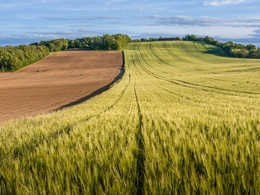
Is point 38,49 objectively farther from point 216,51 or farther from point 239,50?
point 239,50

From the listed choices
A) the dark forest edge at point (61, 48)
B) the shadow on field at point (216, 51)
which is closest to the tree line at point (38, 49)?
the dark forest edge at point (61, 48)

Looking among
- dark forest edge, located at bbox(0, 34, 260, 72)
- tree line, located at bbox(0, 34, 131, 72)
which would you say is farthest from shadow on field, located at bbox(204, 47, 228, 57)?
tree line, located at bbox(0, 34, 131, 72)

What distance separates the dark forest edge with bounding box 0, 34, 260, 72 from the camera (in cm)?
9438

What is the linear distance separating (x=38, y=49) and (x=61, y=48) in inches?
1125

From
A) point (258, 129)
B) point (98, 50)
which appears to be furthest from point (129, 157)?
point (98, 50)

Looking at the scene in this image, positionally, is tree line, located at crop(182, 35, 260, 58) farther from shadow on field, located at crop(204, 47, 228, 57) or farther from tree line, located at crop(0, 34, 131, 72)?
tree line, located at crop(0, 34, 131, 72)

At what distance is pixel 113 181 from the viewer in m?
3.05

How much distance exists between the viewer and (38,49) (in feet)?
381

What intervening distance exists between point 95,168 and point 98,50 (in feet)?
443

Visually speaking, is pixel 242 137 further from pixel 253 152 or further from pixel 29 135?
pixel 29 135

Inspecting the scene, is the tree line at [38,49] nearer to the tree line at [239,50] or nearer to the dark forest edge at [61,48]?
the dark forest edge at [61,48]

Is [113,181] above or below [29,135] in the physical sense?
above

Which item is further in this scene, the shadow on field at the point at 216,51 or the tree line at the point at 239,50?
the shadow on field at the point at 216,51

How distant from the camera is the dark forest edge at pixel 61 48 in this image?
3716 inches
